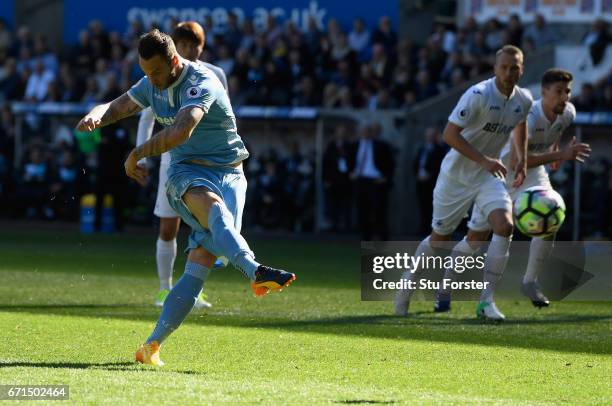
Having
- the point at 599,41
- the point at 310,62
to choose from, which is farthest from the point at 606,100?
the point at 310,62

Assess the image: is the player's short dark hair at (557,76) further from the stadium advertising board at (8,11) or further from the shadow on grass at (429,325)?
the stadium advertising board at (8,11)

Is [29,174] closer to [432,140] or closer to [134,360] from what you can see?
[432,140]

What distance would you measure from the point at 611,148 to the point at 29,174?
36.4ft

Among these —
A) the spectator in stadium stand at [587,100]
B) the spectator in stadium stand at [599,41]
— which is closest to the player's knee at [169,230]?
the spectator in stadium stand at [587,100]

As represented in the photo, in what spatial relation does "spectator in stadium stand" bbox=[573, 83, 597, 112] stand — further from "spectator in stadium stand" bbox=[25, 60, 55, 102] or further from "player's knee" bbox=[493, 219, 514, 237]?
"spectator in stadium stand" bbox=[25, 60, 55, 102]

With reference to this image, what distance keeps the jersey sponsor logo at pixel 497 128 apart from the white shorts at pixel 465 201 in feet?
1.32

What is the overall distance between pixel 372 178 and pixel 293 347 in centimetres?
1315

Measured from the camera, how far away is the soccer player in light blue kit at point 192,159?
301 inches

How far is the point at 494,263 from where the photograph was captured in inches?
452

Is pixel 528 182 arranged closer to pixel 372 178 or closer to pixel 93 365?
pixel 93 365

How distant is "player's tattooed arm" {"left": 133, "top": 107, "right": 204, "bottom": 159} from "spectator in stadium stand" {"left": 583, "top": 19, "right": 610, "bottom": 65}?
1634cm

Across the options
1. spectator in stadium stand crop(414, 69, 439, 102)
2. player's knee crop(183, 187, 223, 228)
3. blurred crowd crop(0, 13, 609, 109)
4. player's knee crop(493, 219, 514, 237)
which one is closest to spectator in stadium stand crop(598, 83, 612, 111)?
blurred crowd crop(0, 13, 609, 109)

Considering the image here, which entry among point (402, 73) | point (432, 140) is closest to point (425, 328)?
point (432, 140)

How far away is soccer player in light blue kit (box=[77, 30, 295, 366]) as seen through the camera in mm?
7652
